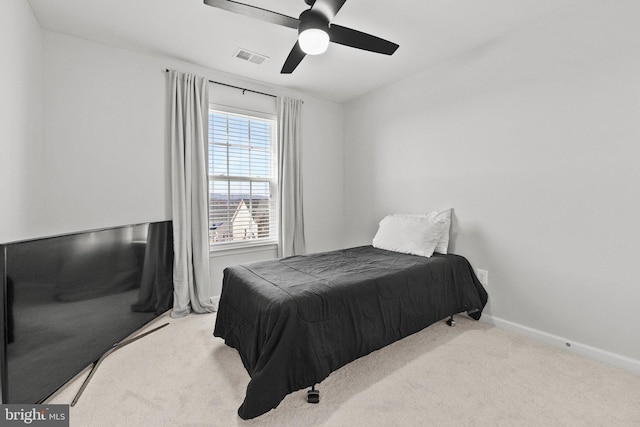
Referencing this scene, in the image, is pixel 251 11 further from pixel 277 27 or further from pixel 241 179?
pixel 241 179

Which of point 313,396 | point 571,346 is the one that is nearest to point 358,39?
point 313,396

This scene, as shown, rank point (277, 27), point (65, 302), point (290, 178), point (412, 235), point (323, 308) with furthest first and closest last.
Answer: point (290, 178) < point (412, 235) < point (277, 27) < point (323, 308) < point (65, 302)

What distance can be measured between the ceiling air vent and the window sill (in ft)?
6.58

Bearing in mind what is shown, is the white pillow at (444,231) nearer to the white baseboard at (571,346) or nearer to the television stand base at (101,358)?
the white baseboard at (571,346)

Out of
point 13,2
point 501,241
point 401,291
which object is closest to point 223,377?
point 401,291

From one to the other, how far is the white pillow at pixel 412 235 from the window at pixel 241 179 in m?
1.47

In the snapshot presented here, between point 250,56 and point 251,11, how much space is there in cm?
120

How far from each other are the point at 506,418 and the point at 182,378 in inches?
75.2

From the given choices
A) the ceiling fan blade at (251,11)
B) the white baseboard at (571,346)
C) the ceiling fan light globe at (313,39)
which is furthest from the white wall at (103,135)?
the white baseboard at (571,346)

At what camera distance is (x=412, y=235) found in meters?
2.80

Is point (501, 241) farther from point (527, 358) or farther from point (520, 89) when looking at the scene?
point (520, 89)

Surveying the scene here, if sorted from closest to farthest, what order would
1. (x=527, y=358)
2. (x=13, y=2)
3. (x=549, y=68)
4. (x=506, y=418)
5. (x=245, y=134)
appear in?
1. (x=506, y=418)
2. (x=13, y=2)
3. (x=527, y=358)
4. (x=549, y=68)
5. (x=245, y=134)

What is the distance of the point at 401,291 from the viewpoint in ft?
6.84

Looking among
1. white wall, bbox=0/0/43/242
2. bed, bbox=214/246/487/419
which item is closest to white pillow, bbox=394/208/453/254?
bed, bbox=214/246/487/419
